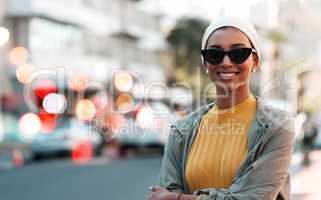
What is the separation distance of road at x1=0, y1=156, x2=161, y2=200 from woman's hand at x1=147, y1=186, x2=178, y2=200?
1100 cm

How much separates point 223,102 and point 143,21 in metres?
56.7

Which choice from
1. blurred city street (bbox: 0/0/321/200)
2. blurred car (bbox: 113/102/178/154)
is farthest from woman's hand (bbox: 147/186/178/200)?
A: blurred car (bbox: 113/102/178/154)

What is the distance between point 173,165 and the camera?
3373 mm

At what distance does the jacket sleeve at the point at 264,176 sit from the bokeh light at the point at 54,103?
93.4 feet

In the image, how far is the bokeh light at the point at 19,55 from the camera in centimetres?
4141

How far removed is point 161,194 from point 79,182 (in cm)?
1482

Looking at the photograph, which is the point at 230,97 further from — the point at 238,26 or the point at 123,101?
the point at 123,101

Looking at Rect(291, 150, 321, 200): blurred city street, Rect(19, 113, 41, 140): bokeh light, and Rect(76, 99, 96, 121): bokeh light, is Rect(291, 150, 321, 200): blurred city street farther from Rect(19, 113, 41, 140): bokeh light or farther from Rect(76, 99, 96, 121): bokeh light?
Rect(76, 99, 96, 121): bokeh light

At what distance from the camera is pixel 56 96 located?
3322 centimetres

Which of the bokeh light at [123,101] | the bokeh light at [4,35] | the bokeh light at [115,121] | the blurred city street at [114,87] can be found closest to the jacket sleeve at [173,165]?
the blurred city street at [114,87]

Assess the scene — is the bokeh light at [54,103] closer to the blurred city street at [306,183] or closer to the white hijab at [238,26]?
the blurred city street at [306,183]

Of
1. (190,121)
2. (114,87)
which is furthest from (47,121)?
(190,121)

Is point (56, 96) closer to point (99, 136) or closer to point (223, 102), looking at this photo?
point (99, 136)

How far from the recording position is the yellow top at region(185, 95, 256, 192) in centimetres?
320
